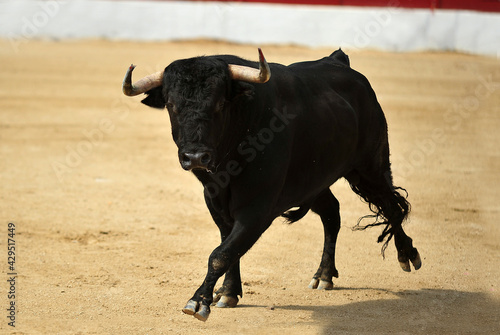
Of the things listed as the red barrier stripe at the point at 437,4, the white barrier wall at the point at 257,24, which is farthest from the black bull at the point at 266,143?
the red barrier stripe at the point at 437,4

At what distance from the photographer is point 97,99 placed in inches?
478

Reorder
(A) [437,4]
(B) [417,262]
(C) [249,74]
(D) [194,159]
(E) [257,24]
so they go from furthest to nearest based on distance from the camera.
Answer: (E) [257,24] → (A) [437,4] → (B) [417,262] → (C) [249,74] → (D) [194,159]

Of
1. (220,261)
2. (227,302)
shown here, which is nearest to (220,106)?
(220,261)

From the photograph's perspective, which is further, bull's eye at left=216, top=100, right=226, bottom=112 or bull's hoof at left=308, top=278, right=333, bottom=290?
bull's hoof at left=308, top=278, right=333, bottom=290

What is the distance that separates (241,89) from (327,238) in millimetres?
1588

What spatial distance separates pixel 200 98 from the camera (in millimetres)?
3635

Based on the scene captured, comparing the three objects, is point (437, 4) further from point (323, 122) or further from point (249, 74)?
point (249, 74)

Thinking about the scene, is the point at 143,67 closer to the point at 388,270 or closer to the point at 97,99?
the point at 97,99

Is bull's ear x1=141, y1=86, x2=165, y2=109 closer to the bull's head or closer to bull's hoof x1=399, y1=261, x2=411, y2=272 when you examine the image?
the bull's head

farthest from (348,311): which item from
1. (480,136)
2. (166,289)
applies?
(480,136)

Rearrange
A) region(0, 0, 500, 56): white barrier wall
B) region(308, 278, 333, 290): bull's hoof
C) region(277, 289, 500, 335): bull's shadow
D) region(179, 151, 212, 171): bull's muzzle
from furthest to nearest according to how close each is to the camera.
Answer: region(0, 0, 500, 56): white barrier wall < region(308, 278, 333, 290): bull's hoof < region(277, 289, 500, 335): bull's shadow < region(179, 151, 212, 171): bull's muzzle

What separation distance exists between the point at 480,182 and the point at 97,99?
6.59 meters

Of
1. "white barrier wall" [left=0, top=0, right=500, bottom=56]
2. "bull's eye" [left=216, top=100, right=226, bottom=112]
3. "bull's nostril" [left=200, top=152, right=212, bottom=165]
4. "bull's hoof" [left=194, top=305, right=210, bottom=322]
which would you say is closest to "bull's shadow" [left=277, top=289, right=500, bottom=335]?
"bull's hoof" [left=194, top=305, right=210, bottom=322]

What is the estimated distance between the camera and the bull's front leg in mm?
3531
